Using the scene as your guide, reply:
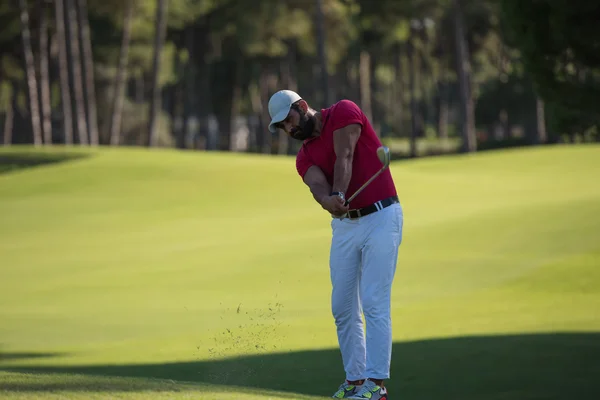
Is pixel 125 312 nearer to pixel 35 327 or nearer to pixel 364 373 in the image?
pixel 35 327

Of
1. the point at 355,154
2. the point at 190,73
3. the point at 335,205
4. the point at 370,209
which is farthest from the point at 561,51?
the point at 190,73

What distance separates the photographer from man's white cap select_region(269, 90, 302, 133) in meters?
7.43

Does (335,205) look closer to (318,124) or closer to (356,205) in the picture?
(356,205)

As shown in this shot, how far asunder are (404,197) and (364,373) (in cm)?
1954

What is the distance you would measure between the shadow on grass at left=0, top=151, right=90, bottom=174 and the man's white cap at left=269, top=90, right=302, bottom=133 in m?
28.5

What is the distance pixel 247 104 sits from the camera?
9538cm

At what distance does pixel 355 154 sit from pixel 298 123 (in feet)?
1.51

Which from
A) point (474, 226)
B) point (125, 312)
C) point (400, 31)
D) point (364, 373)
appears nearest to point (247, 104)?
point (400, 31)

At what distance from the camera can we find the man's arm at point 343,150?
24.3ft

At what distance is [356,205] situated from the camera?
753cm

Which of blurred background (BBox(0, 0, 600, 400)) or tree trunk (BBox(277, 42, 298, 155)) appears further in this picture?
tree trunk (BBox(277, 42, 298, 155))

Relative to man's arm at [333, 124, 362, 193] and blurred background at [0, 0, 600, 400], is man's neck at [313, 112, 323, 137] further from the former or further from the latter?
blurred background at [0, 0, 600, 400]

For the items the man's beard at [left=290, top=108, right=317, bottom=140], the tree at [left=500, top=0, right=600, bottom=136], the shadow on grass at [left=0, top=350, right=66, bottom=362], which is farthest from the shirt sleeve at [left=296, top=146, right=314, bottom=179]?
the tree at [left=500, top=0, right=600, bottom=136]

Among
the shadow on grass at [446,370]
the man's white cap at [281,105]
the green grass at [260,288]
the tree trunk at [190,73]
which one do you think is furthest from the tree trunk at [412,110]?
the man's white cap at [281,105]
